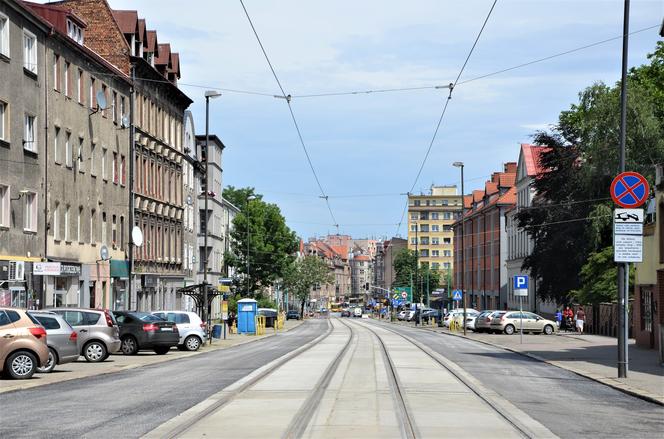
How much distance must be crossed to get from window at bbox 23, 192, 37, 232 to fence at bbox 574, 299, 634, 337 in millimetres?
26109

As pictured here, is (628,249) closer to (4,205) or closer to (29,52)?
(4,205)

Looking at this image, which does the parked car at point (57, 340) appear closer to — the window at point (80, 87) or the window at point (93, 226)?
the window at point (80, 87)

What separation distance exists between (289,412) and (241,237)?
297 ft

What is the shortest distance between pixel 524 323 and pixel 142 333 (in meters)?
30.4

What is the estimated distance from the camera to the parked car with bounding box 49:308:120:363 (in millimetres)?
30328

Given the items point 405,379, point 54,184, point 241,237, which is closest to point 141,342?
point 54,184

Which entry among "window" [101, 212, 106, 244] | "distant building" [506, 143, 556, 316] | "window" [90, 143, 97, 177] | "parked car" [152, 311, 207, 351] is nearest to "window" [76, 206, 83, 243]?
"window" [90, 143, 97, 177]

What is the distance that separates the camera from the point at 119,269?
53781mm

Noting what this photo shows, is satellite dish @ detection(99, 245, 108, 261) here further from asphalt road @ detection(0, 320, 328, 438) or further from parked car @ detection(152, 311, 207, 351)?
asphalt road @ detection(0, 320, 328, 438)

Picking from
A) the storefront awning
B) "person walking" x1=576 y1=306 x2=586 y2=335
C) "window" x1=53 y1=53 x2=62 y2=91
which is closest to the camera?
Result: "window" x1=53 y1=53 x2=62 y2=91

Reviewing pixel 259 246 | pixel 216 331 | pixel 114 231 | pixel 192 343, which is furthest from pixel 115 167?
pixel 259 246

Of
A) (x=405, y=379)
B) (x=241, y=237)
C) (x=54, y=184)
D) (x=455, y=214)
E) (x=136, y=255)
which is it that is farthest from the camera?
(x=455, y=214)

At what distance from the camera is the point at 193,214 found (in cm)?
8069

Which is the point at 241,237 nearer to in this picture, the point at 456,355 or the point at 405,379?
the point at 456,355
